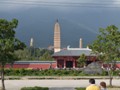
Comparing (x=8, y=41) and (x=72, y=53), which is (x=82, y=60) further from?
(x=8, y=41)

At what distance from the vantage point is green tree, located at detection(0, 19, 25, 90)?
2586 centimetres

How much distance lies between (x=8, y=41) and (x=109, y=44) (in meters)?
9.17

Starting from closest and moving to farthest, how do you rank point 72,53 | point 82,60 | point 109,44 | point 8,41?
1. point 8,41
2. point 109,44
3. point 82,60
4. point 72,53

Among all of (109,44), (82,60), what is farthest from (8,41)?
(82,60)

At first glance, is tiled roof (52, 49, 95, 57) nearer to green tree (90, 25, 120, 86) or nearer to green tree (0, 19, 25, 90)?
green tree (90, 25, 120, 86)

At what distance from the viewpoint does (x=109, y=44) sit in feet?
104

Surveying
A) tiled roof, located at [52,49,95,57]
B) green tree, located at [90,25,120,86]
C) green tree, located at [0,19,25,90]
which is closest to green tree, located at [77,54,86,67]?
tiled roof, located at [52,49,95,57]

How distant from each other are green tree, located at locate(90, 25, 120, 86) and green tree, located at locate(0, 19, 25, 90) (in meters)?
7.63

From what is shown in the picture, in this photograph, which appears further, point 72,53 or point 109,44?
point 72,53

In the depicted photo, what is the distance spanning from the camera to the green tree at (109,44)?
31500 mm

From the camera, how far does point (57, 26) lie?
389 feet

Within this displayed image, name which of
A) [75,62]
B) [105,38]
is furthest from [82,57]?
[105,38]

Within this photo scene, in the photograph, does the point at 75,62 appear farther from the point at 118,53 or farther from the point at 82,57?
the point at 118,53

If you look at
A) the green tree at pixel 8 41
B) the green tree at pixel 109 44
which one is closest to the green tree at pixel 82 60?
the green tree at pixel 109 44
